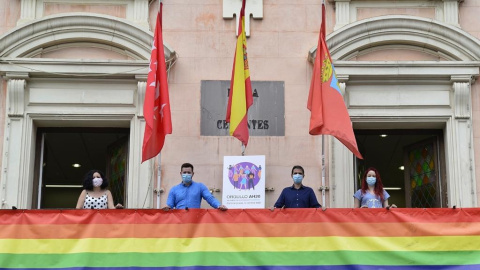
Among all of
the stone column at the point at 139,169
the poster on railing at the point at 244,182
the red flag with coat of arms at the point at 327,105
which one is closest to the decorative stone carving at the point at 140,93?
the stone column at the point at 139,169

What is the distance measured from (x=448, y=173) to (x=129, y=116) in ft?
15.3

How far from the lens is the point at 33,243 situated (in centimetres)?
1098

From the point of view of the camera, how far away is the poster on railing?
1281cm

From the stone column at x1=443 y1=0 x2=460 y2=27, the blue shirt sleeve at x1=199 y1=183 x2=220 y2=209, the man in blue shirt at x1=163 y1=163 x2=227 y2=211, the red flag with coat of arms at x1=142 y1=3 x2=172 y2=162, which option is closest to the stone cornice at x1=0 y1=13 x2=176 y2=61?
the red flag with coat of arms at x1=142 y1=3 x2=172 y2=162

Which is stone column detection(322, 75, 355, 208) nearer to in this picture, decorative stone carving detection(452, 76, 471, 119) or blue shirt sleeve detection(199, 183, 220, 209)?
A: decorative stone carving detection(452, 76, 471, 119)

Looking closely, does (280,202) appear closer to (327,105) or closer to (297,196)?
(297,196)

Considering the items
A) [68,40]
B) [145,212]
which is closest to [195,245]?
[145,212]

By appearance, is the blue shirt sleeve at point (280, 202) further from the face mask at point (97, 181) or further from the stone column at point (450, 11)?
the stone column at point (450, 11)

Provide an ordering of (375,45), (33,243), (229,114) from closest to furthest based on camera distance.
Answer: (33,243), (229,114), (375,45)

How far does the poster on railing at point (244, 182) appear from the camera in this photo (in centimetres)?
1281

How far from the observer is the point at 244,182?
12.9 m

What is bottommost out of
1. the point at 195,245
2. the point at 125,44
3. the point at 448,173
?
the point at 195,245

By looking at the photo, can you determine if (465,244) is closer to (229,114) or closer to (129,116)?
(229,114)

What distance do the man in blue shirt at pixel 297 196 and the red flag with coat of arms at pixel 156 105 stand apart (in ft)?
5.67
